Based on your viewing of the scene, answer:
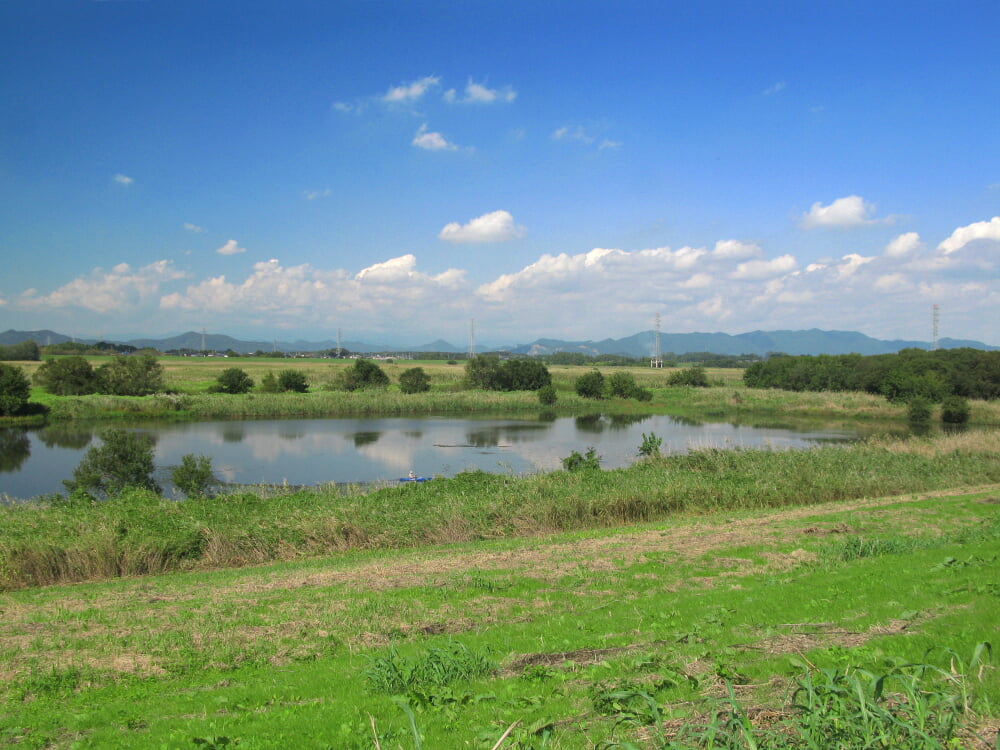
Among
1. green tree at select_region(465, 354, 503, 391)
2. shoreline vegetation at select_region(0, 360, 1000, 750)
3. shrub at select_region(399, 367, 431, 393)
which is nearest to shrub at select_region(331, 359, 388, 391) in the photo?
shrub at select_region(399, 367, 431, 393)

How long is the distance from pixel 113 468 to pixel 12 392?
105 ft

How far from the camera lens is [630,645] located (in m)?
6.13

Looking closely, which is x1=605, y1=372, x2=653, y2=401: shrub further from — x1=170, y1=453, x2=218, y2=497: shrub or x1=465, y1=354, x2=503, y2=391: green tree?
x1=170, y1=453, x2=218, y2=497: shrub

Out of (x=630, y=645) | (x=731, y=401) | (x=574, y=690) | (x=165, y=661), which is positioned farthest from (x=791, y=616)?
(x=731, y=401)

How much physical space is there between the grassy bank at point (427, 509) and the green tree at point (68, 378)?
4138 cm

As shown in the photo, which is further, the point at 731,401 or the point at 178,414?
the point at 731,401

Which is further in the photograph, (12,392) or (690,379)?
(690,379)

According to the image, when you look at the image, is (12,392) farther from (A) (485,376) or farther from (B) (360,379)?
(A) (485,376)

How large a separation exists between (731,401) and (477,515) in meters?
54.2

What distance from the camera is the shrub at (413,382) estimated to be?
6419 centimetres

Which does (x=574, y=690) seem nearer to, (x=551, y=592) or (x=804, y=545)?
(x=551, y=592)

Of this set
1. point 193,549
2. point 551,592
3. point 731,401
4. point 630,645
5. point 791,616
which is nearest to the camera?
point 630,645

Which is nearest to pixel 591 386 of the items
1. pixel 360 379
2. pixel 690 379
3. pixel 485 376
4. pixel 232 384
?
pixel 485 376

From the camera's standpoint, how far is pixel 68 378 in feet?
173
